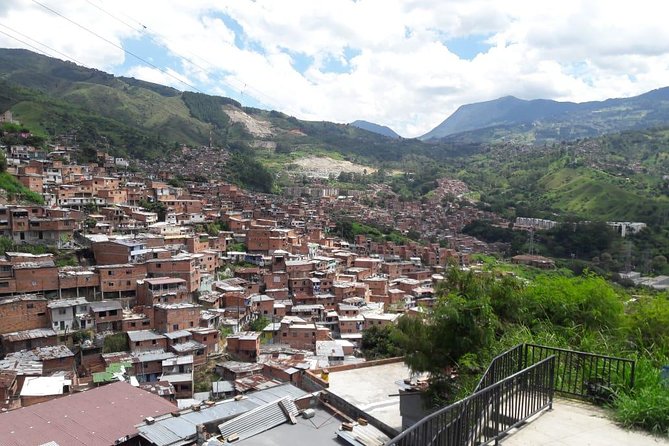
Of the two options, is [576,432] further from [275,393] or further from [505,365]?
[275,393]

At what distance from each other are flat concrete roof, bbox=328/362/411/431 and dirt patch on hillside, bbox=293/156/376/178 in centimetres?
9846

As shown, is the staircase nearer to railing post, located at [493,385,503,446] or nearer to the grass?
railing post, located at [493,385,503,446]

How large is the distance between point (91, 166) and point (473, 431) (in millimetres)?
52038

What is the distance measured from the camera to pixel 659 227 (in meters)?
60.8

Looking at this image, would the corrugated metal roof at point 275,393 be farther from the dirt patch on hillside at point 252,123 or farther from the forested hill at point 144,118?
the dirt patch on hillside at point 252,123

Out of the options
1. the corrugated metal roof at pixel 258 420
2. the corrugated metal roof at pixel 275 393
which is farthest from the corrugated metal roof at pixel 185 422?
the corrugated metal roof at pixel 258 420

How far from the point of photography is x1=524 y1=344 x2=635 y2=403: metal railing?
17.1ft

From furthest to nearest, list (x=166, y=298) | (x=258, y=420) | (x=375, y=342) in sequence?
(x=375, y=342), (x=166, y=298), (x=258, y=420)

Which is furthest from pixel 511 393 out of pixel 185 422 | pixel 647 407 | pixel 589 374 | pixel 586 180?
pixel 586 180

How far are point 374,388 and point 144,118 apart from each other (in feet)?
381

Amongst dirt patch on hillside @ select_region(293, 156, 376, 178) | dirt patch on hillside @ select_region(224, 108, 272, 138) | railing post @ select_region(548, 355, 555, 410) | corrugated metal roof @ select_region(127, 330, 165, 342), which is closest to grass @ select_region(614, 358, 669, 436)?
railing post @ select_region(548, 355, 555, 410)

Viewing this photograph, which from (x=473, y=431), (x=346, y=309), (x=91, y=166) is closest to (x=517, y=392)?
(x=473, y=431)

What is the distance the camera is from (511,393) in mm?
4398

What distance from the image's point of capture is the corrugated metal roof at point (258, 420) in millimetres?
7098
